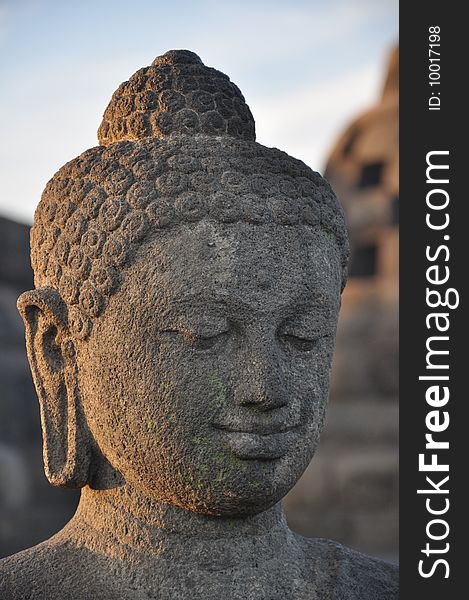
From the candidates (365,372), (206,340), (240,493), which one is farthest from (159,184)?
(365,372)

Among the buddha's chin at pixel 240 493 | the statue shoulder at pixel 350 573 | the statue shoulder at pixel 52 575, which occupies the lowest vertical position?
the statue shoulder at pixel 52 575

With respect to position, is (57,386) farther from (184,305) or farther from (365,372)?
(365,372)

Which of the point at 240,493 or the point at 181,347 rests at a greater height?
the point at 181,347

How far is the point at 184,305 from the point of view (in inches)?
107

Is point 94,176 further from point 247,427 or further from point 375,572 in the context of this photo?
point 375,572

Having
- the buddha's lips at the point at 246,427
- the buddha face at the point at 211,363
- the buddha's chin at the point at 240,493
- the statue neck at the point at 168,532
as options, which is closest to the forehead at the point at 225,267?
the buddha face at the point at 211,363

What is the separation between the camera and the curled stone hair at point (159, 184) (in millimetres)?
2811

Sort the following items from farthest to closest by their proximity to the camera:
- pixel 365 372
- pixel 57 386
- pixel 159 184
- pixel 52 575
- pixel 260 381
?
pixel 365 372 → pixel 57 386 → pixel 52 575 → pixel 159 184 → pixel 260 381

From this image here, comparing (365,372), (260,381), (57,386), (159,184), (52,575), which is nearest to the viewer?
(260,381)

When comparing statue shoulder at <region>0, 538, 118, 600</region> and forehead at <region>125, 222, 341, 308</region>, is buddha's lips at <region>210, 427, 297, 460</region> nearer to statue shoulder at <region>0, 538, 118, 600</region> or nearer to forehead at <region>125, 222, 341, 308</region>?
forehead at <region>125, 222, 341, 308</region>

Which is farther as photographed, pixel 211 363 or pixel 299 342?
pixel 299 342

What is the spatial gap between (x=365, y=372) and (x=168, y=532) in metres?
9.40

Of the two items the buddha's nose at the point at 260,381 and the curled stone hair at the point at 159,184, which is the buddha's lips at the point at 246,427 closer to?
the buddha's nose at the point at 260,381

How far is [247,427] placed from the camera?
272 cm
